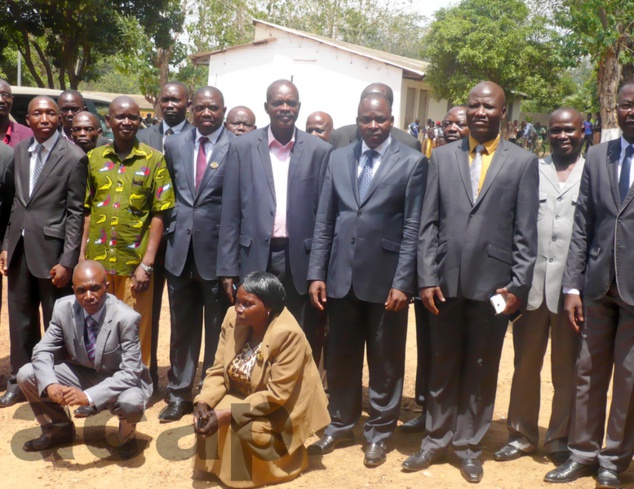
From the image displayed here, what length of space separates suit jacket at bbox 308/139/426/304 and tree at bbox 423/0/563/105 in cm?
2215

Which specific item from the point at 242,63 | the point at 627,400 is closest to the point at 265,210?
the point at 627,400

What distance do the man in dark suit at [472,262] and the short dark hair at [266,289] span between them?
0.86 meters

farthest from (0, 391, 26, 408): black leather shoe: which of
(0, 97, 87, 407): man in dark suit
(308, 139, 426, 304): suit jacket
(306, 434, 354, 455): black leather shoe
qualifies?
(308, 139, 426, 304): suit jacket

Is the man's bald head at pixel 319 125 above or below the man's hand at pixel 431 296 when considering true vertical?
above

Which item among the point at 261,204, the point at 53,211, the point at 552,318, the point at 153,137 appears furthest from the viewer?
the point at 153,137

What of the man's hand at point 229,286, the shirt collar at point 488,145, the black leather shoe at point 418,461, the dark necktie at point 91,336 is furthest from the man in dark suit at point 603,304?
the dark necktie at point 91,336

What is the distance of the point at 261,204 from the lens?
4.99 metres

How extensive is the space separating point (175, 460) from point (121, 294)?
4.15 ft

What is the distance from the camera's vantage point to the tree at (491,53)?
25.9 metres

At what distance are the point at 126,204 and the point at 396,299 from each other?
201 cm

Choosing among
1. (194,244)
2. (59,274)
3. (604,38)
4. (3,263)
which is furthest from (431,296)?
(604,38)

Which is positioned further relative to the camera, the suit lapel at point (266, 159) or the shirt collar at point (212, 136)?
the shirt collar at point (212, 136)

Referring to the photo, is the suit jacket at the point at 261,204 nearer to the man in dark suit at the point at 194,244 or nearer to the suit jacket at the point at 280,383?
the man in dark suit at the point at 194,244

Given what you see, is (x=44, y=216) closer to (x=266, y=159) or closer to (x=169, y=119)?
(x=169, y=119)
